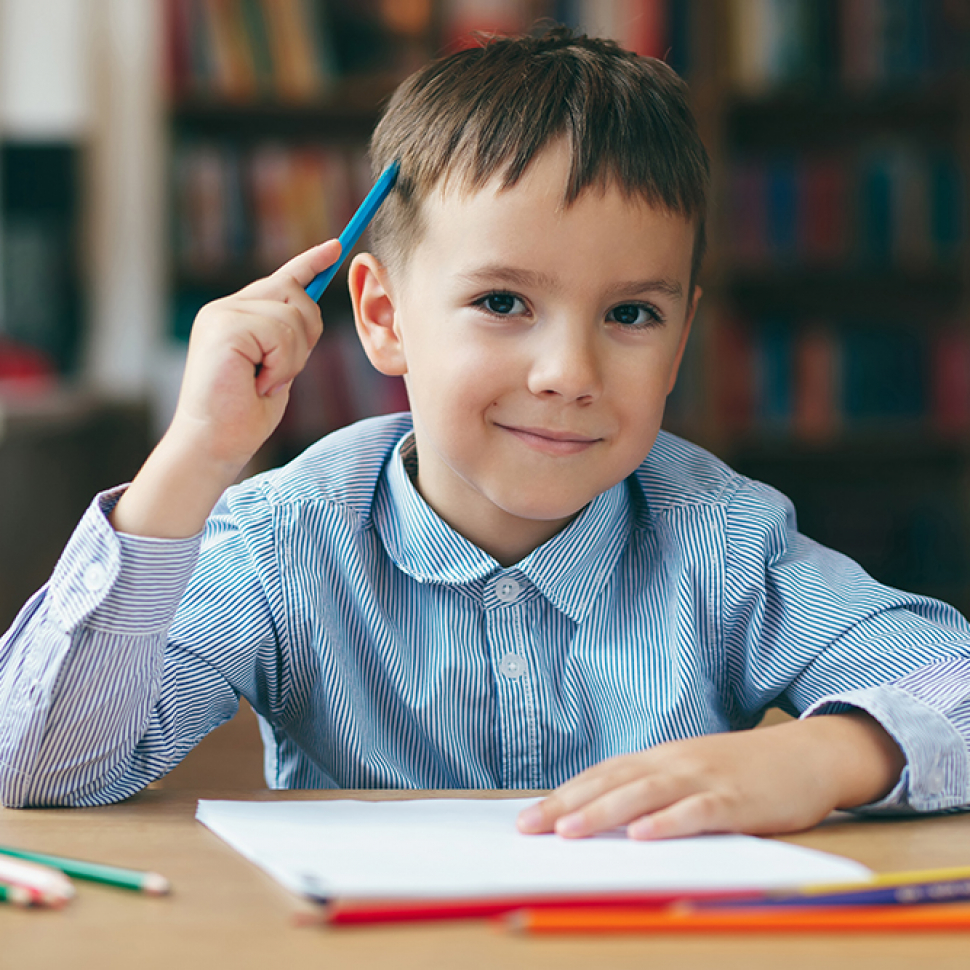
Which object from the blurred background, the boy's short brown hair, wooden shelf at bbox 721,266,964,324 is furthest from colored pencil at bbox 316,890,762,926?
wooden shelf at bbox 721,266,964,324

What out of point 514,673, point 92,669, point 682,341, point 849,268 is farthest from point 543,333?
point 849,268

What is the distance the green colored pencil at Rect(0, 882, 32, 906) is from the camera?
485 millimetres

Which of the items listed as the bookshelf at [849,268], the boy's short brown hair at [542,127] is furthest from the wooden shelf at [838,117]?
the boy's short brown hair at [542,127]

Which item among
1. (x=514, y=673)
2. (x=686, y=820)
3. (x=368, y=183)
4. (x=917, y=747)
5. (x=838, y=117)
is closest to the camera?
(x=686, y=820)

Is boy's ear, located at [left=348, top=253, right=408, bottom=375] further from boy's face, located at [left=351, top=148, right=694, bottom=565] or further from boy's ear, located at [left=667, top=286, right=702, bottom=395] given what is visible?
boy's ear, located at [left=667, top=286, right=702, bottom=395]

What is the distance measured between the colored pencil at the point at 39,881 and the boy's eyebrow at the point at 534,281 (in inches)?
18.7

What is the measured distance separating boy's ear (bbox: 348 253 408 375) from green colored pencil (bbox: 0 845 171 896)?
20.3 inches

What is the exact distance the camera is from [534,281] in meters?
0.82

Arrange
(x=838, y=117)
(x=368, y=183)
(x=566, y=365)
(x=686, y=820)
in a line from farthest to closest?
(x=838, y=117) → (x=368, y=183) → (x=566, y=365) → (x=686, y=820)

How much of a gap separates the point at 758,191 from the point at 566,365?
235cm

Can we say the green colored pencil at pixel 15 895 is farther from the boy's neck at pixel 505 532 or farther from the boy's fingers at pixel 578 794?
the boy's neck at pixel 505 532

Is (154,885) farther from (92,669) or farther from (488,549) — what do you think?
(488,549)

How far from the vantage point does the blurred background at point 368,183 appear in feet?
9.62

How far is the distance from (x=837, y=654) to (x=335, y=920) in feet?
1.69
